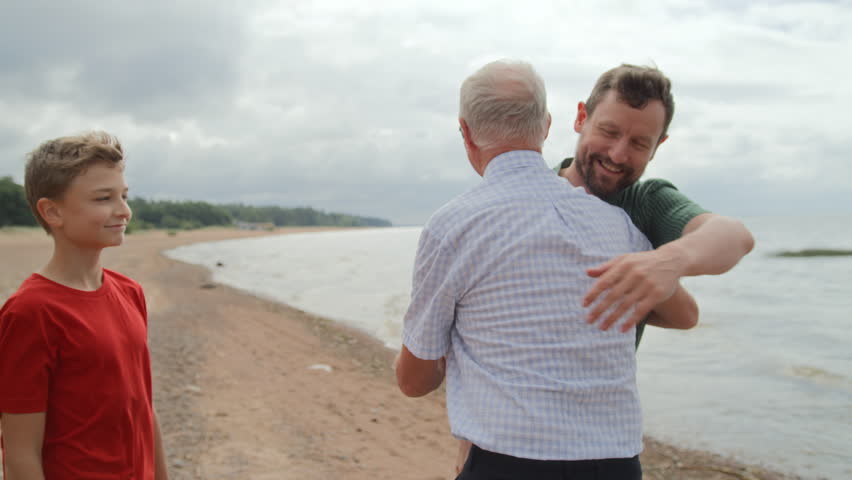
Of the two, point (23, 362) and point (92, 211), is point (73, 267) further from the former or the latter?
point (23, 362)

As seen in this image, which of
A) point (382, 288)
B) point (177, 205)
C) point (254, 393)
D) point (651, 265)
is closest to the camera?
point (651, 265)

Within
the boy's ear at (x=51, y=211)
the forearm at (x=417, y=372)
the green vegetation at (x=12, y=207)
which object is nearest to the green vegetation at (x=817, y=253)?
the forearm at (x=417, y=372)

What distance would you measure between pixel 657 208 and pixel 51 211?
216 cm

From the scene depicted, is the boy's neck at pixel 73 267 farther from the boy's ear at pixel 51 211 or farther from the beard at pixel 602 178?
the beard at pixel 602 178

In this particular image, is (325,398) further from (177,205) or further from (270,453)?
(177,205)

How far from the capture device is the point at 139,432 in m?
2.23

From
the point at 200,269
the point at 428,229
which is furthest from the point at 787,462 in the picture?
the point at 200,269

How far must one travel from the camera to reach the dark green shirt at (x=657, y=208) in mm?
1908

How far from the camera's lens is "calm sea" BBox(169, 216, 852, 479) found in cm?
723

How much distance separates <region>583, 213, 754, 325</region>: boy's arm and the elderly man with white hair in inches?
2.7

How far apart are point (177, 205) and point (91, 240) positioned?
108763mm

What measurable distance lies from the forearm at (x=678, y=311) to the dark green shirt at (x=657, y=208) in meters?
0.14

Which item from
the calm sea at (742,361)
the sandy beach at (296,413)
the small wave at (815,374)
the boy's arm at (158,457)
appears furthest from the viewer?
the small wave at (815,374)

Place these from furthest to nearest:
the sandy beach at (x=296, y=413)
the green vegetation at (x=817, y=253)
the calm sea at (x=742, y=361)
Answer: the green vegetation at (x=817, y=253) < the calm sea at (x=742, y=361) < the sandy beach at (x=296, y=413)
